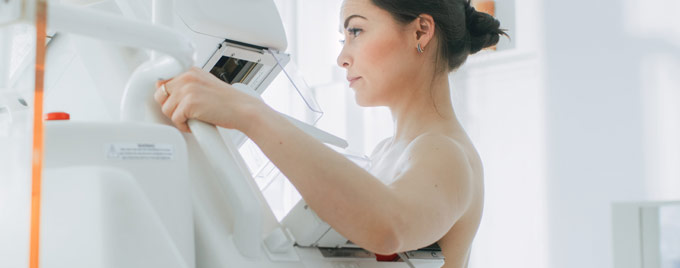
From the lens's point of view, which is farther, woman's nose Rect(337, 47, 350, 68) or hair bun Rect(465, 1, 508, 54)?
hair bun Rect(465, 1, 508, 54)

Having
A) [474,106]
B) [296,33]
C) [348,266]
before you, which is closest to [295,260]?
[348,266]

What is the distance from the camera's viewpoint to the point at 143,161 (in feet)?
2.40

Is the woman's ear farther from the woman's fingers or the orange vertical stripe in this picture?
the orange vertical stripe

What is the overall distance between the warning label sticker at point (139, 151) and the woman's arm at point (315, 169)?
0.30ft

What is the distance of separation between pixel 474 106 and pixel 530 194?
461 mm

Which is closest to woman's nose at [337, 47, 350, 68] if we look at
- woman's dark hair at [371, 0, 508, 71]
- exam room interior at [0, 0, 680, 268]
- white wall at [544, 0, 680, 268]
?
woman's dark hair at [371, 0, 508, 71]

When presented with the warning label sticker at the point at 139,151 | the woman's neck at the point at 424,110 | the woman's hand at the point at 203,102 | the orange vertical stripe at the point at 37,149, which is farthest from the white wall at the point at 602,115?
the orange vertical stripe at the point at 37,149

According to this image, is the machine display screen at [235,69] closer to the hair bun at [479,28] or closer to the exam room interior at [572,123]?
the hair bun at [479,28]

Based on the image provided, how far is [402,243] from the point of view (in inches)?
36.3

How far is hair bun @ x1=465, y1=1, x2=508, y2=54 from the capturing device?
57.2 inches

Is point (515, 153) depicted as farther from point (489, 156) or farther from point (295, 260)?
point (295, 260)

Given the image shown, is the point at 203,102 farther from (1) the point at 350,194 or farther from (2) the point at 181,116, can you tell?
(1) the point at 350,194

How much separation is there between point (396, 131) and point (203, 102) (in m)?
0.60

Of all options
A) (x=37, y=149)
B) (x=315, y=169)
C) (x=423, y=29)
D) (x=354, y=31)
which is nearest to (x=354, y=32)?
(x=354, y=31)
